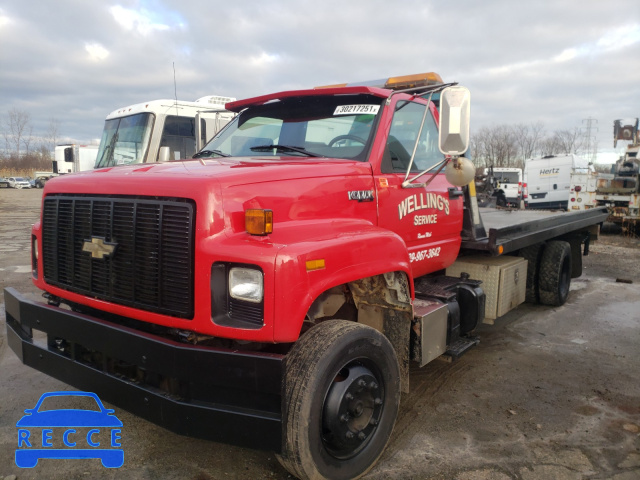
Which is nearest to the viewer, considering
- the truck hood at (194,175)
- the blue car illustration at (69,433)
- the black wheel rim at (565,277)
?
the truck hood at (194,175)

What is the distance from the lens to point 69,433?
134 inches

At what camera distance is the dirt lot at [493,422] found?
3020mm

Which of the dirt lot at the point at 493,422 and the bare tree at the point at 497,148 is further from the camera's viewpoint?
the bare tree at the point at 497,148

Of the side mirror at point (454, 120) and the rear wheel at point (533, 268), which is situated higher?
the side mirror at point (454, 120)

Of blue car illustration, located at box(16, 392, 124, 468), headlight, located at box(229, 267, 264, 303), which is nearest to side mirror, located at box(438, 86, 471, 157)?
headlight, located at box(229, 267, 264, 303)

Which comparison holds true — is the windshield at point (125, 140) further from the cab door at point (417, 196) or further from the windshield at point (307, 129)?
the cab door at point (417, 196)

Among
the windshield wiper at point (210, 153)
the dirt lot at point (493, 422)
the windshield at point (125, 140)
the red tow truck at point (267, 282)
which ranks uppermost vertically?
the windshield at point (125, 140)

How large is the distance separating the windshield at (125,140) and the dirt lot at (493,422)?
233 inches

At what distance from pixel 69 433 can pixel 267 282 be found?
2.06 m

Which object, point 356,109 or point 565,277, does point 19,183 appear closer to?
point 565,277

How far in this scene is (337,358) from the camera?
259 centimetres

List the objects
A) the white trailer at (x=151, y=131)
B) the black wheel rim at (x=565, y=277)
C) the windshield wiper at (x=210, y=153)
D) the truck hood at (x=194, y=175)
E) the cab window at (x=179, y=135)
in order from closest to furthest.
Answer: the truck hood at (x=194, y=175) → the windshield wiper at (x=210, y=153) → the black wheel rim at (x=565, y=277) → the white trailer at (x=151, y=131) → the cab window at (x=179, y=135)

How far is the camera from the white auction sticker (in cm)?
369

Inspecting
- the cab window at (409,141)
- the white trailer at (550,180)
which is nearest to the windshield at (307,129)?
the cab window at (409,141)
